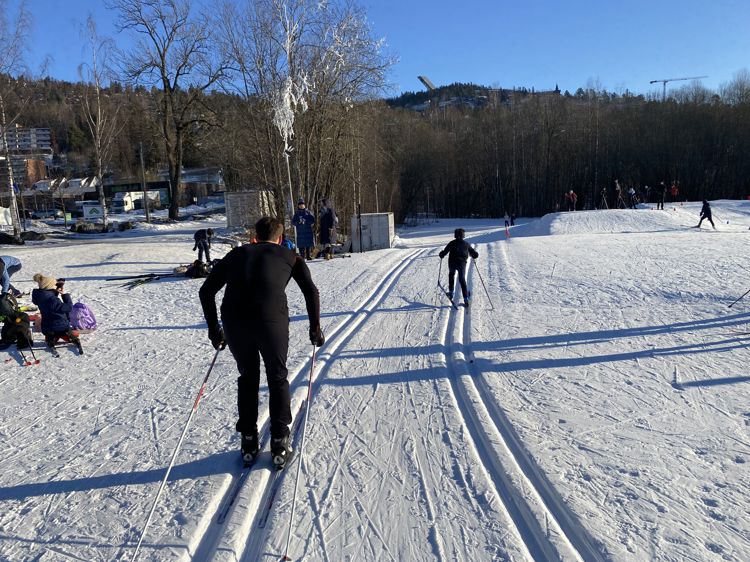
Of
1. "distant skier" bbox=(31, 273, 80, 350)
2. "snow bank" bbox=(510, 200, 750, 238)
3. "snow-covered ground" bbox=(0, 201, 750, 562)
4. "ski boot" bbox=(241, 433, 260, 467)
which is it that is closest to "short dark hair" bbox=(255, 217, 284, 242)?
"ski boot" bbox=(241, 433, 260, 467)

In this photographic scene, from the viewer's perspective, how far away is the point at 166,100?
31.6 meters

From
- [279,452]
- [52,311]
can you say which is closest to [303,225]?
[52,311]

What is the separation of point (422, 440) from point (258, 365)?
1.61 m

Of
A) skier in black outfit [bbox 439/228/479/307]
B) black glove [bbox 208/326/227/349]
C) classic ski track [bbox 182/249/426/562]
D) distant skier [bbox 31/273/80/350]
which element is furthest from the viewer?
skier in black outfit [bbox 439/228/479/307]

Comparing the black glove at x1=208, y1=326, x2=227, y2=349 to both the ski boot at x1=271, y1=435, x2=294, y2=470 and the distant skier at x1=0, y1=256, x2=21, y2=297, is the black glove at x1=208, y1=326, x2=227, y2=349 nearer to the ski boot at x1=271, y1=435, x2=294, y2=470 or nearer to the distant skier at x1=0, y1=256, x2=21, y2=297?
the ski boot at x1=271, y1=435, x2=294, y2=470

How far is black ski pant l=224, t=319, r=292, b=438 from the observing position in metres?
3.76

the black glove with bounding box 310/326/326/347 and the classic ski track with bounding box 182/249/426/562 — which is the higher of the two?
the black glove with bounding box 310/326/326/347

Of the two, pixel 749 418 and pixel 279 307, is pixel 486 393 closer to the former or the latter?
pixel 749 418

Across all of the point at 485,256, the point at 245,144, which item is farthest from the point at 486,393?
the point at 245,144

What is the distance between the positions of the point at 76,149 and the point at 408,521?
111497mm

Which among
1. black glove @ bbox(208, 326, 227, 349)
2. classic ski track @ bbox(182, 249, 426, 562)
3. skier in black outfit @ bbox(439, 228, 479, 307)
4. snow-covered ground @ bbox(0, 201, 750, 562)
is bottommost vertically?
snow-covered ground @ bbox(0, 201, 750, 562)

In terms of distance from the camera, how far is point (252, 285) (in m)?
3.71

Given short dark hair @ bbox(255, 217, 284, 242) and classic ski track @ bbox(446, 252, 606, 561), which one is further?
short dark hair @ bbox(255, 217, 284, 242)

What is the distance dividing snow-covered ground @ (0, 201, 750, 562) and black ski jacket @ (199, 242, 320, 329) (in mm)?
1239
